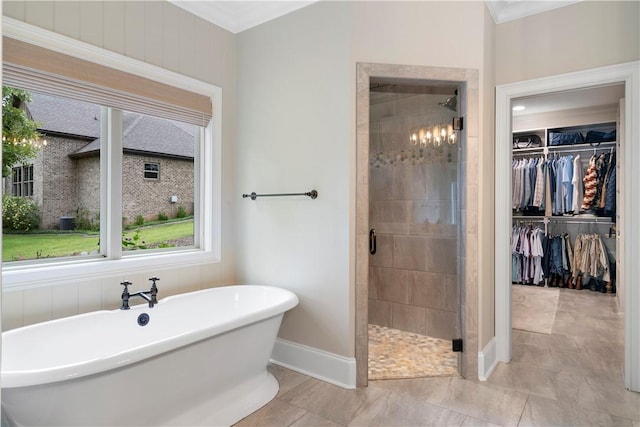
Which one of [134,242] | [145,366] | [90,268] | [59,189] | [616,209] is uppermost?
[59,189]

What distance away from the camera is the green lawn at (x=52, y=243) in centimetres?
231

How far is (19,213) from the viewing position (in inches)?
92.1

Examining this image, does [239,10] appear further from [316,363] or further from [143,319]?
[316,363]

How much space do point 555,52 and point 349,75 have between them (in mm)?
1552

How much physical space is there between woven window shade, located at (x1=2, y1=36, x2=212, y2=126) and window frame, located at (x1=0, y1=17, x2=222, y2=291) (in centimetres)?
5

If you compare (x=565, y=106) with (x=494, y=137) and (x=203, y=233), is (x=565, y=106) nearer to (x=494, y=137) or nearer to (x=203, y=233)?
(x=494, y=137)

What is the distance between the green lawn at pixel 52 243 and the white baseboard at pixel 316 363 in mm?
1279

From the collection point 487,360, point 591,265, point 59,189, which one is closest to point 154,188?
point 59,189

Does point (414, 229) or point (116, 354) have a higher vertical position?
point (414, 229)

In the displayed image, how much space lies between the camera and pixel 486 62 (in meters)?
2.84

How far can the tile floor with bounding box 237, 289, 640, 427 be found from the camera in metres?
2.28

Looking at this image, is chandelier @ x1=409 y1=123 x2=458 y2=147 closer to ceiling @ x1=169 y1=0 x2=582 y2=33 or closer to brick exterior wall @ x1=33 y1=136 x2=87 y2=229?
ceiling @ x1=169 y1=0 x2=582 y2=33

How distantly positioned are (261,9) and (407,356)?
2.94m

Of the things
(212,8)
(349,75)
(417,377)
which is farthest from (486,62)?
(417,377)
